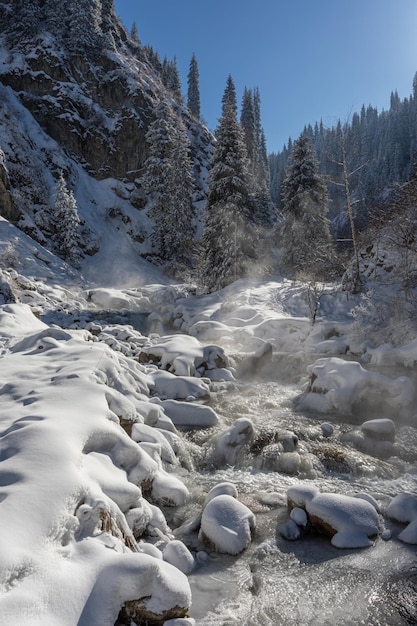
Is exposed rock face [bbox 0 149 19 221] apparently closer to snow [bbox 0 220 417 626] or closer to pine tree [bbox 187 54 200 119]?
snow [bbox 0 220 417 626]

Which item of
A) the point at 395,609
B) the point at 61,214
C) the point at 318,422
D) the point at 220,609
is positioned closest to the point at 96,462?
the point at 220,609

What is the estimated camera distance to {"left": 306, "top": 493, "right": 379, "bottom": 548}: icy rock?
452 centimetres

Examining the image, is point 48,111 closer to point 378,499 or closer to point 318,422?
point 318,422

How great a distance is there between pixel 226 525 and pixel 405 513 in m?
2.35

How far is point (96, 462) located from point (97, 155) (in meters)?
39.9

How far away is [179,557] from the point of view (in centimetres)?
401

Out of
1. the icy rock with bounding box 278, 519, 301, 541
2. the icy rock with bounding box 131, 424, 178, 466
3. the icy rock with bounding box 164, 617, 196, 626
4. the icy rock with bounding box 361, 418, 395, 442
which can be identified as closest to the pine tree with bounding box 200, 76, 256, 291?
the icy rock with bounding box 361, 418, 395, 442

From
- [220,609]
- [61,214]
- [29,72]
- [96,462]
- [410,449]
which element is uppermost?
[29,72]

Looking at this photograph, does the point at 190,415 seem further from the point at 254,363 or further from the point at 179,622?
the point at 179,622

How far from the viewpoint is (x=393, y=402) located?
9148mm

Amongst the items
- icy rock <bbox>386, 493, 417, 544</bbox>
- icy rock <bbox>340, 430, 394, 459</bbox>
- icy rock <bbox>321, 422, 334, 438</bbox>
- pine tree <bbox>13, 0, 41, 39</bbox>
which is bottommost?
icy rock <bbox>340, 430, 394, 459</bbox>

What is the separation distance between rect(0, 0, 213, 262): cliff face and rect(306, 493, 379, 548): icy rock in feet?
104

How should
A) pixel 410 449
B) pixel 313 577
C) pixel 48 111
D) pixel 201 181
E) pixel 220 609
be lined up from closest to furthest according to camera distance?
pixel 220 609, pixel 313 577, pixel 410 449, pixel 48 111, pixel 201 181

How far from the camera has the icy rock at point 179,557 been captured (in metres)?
3.97
